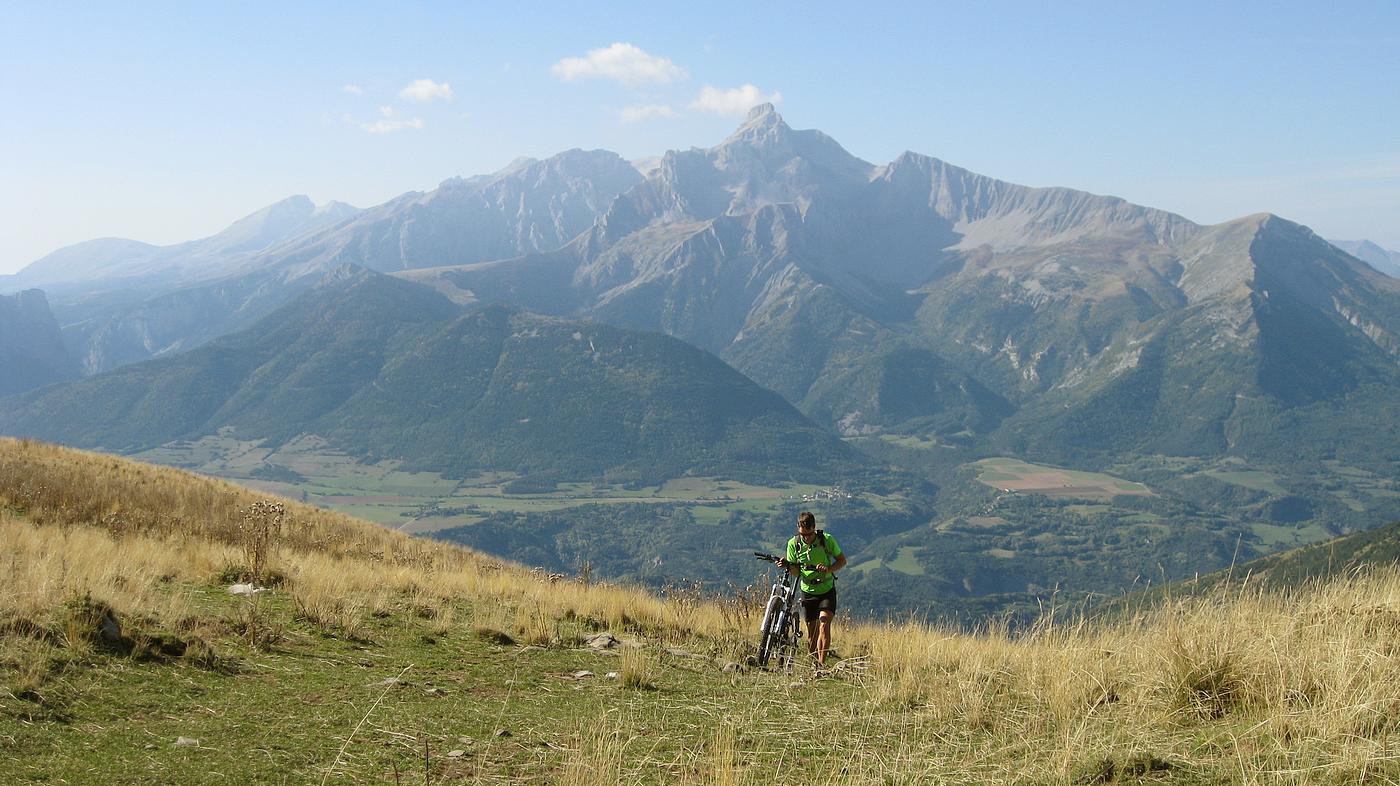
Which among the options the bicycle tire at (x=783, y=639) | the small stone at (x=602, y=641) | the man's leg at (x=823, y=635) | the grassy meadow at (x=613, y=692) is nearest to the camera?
the grassy meadow at (x=613, y=692)

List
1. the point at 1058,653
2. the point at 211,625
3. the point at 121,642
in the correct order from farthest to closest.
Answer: the point at 211,625 → the point at 1058,653 → the point at 121,642

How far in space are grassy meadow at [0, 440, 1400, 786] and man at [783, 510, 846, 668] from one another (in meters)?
0.84

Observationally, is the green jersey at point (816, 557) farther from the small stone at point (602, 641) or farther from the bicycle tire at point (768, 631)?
the small stone at point (602, 641)

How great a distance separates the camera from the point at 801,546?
12727mm

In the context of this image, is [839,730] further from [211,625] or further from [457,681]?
[211,625]

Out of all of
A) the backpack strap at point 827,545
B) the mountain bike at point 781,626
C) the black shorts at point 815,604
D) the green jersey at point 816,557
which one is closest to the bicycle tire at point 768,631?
the mountain bike at point 781,626

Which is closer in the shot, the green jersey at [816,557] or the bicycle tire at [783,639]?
the bicycle tire at [783,639]

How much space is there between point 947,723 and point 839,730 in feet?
3.41

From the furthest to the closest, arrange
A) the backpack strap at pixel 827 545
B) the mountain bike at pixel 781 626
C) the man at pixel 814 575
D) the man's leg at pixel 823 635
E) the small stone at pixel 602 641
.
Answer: the backpack strap at pixel 827 545
the small stone at pixel 602 641
the man at pixel 814 575
the mountain bike at pixel 781 626
the man's leg at pixel 823 635

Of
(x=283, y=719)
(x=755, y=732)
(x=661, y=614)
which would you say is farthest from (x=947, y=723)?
(x=661, y=614)

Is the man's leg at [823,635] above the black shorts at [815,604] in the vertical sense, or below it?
below

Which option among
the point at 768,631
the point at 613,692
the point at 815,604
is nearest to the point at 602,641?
the point at 768,631

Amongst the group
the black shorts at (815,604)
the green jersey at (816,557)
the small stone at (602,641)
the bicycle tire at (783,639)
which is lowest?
the small stone at (602,641)

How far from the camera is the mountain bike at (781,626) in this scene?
12.0 metres
